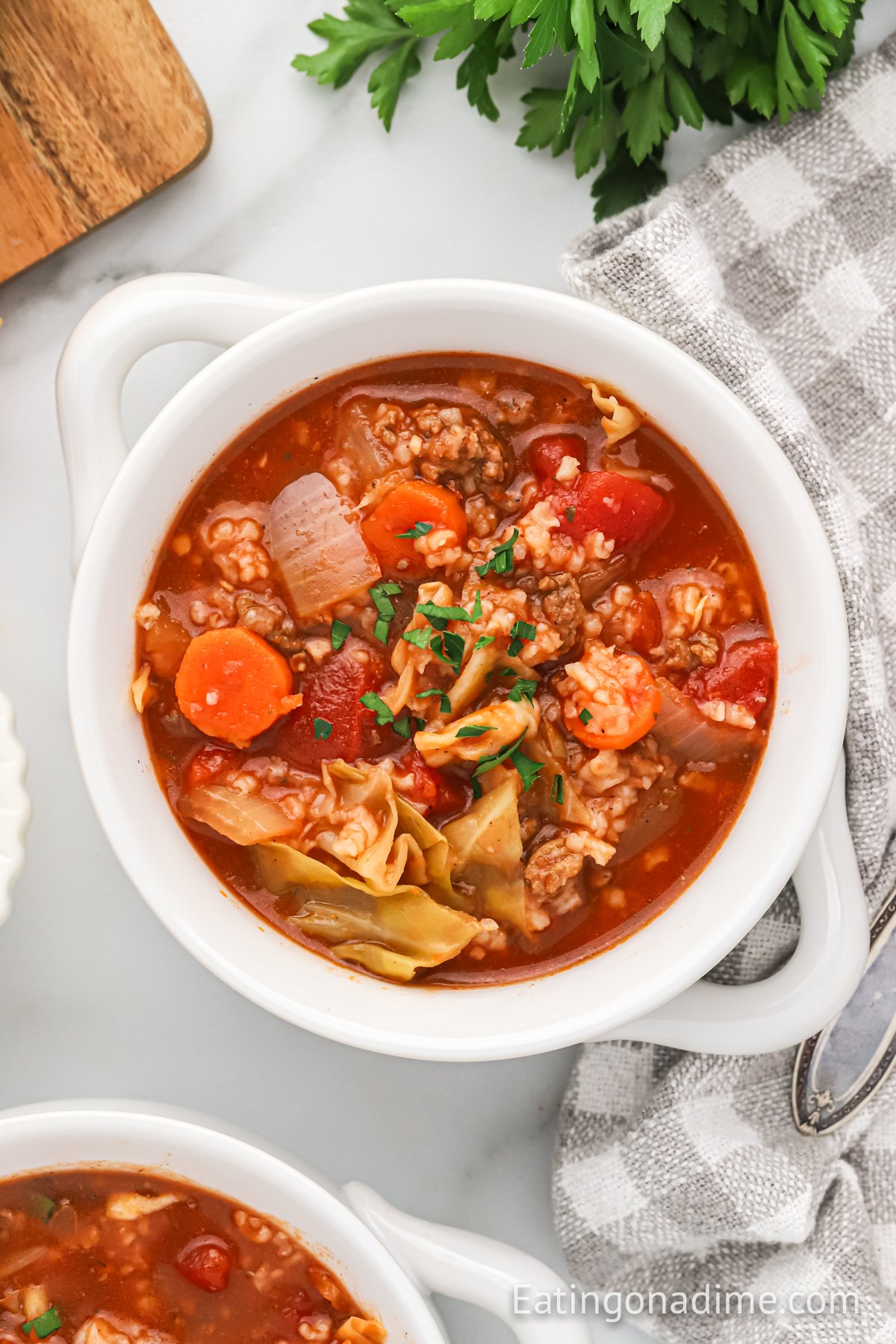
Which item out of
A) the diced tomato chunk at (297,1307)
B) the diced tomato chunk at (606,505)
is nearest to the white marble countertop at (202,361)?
the diced tomato chunk at (297,1307)

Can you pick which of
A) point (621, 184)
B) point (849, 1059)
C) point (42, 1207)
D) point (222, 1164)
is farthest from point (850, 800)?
point (42, 1207)

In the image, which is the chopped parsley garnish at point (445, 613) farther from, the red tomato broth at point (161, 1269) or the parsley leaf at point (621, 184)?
the red tomato broth at point (161, 1269)

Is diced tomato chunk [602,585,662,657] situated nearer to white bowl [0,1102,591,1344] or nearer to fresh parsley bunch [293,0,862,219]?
fresh parsley bunch [293,0,862,219]

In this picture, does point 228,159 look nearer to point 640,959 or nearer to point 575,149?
point 575,149

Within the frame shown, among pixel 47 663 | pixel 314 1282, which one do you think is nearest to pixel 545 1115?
pixel 314 1282

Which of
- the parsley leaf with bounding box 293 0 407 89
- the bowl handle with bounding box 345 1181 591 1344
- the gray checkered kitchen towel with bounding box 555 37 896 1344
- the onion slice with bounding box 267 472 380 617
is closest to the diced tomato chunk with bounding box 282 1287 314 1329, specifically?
the bowl handle with bounding box 345 1181 591 1344

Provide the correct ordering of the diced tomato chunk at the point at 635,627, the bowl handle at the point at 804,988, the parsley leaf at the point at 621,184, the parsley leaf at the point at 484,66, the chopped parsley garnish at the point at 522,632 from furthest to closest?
1. the parsley leaf at the point at 621,184
2. the parsley leaf at the point at 484,66
3. the bowl handle at the point at 804,988
4. the diced tomato chunk at the point at 635,627
5. the chopped parsley garnish at the point at 522,632

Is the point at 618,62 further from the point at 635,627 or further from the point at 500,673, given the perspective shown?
the point at 500,673
